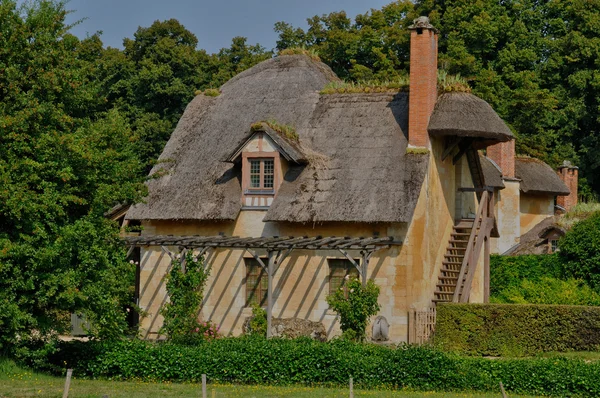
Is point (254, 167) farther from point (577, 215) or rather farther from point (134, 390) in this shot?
point (577, 215)

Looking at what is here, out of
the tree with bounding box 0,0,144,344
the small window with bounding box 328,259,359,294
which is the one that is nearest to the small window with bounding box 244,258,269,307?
the small window with bounding box 328,259,359,294

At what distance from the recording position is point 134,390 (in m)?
22.0

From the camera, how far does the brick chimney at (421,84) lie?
2995 centimetres

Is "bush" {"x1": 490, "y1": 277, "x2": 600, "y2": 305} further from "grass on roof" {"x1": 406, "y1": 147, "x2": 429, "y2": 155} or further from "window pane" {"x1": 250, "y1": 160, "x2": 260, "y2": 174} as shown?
"window pane" {"x1": 250, "y1": 160, "x2": 260, "y2": 174}

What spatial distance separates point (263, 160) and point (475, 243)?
277 inches

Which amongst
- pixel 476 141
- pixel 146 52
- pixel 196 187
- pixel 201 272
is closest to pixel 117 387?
pixel 201 272

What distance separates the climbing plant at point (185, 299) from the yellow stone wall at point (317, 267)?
1.92 metres

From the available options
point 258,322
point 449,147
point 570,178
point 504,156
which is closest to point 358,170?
point 449,147

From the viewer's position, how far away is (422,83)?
3016cm

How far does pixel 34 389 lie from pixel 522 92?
37.3 metres

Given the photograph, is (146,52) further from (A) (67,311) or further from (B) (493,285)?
(A) (67,311)

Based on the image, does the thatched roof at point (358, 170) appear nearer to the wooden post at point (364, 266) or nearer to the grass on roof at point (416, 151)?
the grass on roof at point (416, 151)

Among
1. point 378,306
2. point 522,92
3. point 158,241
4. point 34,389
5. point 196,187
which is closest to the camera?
point 34,389

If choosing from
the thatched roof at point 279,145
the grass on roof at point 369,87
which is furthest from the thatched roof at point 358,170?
the thatched roof at point 279,145
